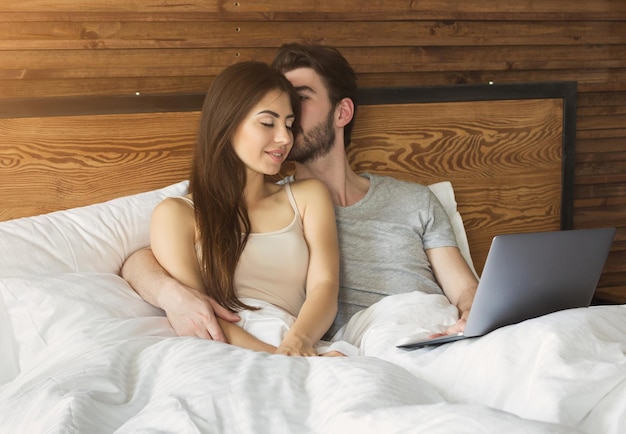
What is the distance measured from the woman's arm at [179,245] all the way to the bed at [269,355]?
111mm

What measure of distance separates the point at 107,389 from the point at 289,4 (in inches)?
62.9

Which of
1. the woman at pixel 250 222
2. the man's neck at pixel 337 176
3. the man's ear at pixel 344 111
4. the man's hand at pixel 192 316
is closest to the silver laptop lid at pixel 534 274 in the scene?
the woman at pixel 250 222

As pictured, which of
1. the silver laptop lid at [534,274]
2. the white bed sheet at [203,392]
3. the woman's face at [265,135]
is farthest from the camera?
the woman's face at [265,135]

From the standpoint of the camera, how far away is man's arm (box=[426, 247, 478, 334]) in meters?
2.21

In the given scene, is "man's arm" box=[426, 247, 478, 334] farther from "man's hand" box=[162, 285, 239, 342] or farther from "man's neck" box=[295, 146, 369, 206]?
"man's hand" box=[162, 285, 239, 342]

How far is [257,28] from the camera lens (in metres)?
2.58

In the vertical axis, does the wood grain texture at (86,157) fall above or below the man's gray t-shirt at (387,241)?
above

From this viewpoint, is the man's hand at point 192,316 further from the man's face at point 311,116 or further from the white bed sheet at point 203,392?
the man's face at point 311,116

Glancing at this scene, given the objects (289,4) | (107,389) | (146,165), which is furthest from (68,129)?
(107,389)

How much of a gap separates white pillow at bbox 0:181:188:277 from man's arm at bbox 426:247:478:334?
797mm

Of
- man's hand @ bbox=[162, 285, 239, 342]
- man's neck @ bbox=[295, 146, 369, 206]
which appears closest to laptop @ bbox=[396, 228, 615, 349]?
man's hand @ bbox=[162, 285, 239, 342]

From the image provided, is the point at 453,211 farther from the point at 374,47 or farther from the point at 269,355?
the point at 269,355

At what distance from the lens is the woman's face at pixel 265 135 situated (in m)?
2.07

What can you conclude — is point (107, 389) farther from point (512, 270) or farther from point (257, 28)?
point (257, 28)
